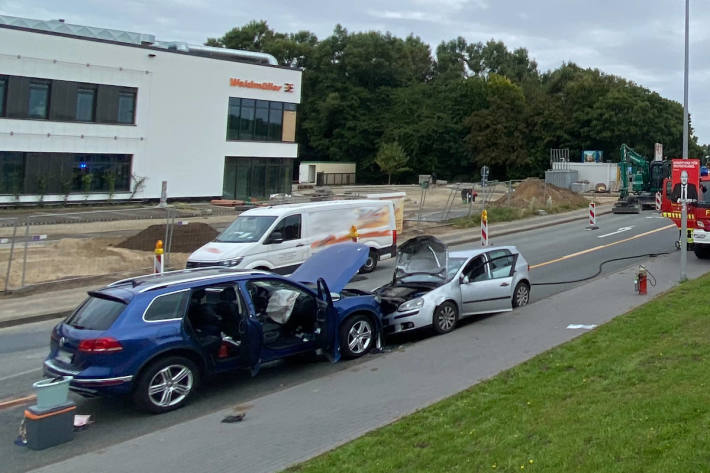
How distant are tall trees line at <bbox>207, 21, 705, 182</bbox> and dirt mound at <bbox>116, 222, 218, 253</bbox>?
62846 millimetres

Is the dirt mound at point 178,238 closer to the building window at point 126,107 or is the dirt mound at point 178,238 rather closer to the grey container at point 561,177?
the building window at point 126,107

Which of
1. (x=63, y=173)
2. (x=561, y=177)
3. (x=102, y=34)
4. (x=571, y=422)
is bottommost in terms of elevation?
(x=571, y=422)

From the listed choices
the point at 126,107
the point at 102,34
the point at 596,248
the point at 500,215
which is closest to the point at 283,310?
the point at 596,248

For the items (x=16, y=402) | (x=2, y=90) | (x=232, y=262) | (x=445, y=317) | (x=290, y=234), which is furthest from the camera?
(x=2, y=90)

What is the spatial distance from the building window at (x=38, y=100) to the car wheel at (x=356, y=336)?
31.2 meters

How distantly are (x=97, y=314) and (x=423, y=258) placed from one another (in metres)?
6.49

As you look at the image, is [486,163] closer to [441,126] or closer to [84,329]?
[441,126]

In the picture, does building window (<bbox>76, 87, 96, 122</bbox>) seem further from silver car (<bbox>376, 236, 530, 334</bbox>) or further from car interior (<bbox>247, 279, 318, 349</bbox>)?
car interior (<bbox>247, 279, 318, 349</bbox>)

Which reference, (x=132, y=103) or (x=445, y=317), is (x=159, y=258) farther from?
(x=132, y=103)

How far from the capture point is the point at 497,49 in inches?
4579

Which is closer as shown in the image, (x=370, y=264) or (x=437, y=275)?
(x=437, y=275)

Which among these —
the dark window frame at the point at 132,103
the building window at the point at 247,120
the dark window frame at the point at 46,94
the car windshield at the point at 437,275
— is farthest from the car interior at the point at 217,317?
the building window at the point at 247,120

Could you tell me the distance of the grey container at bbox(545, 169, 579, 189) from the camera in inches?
2440

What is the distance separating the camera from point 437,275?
12.7 meters
